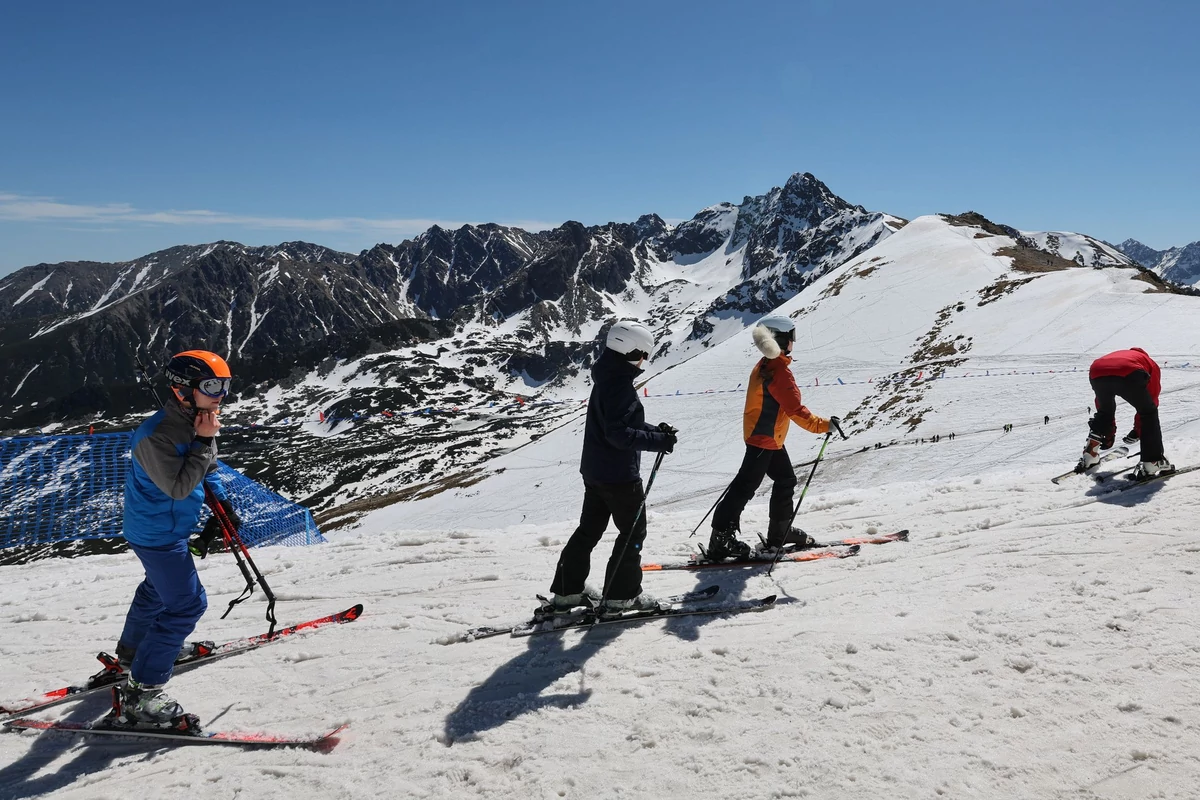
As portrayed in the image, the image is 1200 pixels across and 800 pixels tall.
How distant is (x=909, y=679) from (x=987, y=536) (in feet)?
12.5

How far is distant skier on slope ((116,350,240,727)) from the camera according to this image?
475 centimetres

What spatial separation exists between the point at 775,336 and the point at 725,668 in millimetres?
3855

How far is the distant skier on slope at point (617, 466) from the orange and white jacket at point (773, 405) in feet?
6.39

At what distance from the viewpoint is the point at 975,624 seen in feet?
17.7

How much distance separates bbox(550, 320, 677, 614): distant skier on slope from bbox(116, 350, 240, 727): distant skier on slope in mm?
3073

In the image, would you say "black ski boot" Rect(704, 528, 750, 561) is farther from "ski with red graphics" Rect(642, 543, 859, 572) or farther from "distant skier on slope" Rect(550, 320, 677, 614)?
"distant skier on slope" Rect(550, 320, 677, 614)

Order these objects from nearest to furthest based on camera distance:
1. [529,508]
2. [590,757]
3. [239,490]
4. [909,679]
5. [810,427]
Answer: [590,757]
[909,679]
[810,427]
[239,490]
[529,508]

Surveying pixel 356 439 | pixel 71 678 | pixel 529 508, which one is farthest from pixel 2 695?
pixel 356 439

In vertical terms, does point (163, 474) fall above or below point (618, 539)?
above

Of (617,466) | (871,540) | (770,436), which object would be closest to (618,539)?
(617,466)

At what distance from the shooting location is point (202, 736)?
4.86 metres

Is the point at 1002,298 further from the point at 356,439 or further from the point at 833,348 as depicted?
the point at 356,439

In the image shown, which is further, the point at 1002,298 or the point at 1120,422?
the point at 1002,298

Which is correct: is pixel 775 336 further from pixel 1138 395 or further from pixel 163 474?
pixel 163 474
